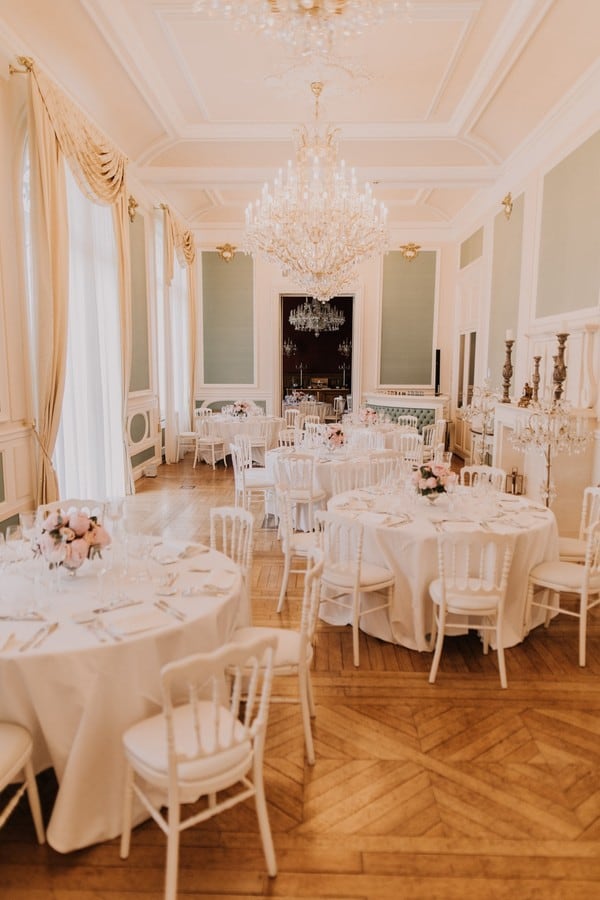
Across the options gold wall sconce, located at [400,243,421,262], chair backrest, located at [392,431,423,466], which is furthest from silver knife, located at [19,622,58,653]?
gold wall sconce, located at [400,243,421,262]

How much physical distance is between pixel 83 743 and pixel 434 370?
34.5 feet

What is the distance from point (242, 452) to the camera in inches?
261

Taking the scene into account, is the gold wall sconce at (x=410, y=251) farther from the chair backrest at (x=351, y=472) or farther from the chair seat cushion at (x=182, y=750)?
the chair seat cushion at (x=182, y=750)

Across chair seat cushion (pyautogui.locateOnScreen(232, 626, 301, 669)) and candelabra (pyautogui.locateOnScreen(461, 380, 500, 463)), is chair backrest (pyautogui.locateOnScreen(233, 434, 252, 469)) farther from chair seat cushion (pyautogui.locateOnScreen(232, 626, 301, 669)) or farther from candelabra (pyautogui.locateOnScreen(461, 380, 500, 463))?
chair seat cushion (pyautogui.locateOnScreen(232, 626, 301, 669))

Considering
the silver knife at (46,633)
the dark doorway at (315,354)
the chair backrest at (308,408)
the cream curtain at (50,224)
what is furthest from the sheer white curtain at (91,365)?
the dark doorway at (315,354)

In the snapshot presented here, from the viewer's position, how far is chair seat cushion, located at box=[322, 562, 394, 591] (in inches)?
144

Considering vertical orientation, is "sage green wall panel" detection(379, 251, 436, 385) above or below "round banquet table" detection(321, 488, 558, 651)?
above

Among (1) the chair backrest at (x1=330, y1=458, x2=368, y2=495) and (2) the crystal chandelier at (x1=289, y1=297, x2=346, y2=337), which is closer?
(1) the chair backrest at (x1=330, y1=458, x2=368, y2=495)

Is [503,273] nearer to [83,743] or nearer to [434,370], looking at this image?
[434,370]

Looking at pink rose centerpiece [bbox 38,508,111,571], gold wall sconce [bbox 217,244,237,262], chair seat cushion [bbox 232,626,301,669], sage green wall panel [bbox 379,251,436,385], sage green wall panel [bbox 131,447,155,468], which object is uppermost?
gold wall sconce [bbox 217,244,237,262]

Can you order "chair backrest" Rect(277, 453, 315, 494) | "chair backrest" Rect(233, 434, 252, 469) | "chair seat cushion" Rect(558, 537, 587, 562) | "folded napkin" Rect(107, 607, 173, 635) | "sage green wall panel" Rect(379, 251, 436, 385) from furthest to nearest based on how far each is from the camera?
"sage green wall panel" Rect(379, 251, 436, 385) < "chair backrest" Rect(233, 434, 252, 469) < "chair backrest" Rect(277, 453, 315, 494) < "chair seat cushion" Rect(558, 537, 587, 562) < "folded napkin" Rect(107, 607, 173, 635)

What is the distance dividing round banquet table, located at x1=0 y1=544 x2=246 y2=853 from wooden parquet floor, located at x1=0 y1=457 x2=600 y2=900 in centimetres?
22

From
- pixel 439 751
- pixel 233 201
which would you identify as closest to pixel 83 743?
pixel 439 751

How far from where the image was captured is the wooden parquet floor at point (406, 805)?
2.10 m
